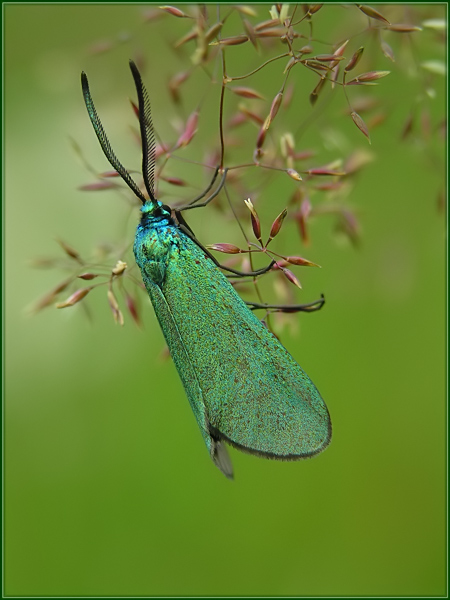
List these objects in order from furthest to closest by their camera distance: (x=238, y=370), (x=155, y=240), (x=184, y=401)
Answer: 1. (x=184, y=401)
2. (x=155, y=240)
3. (x=238, y=370)

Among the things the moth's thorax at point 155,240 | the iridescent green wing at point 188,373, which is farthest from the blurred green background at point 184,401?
the iridescent green wing at point 188,373

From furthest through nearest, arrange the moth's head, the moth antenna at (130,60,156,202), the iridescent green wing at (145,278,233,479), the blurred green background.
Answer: the blurred green background
the moth's head
the iridescent green wing at (145,278,233,479)
the moth antenna at (130,60,156,202)

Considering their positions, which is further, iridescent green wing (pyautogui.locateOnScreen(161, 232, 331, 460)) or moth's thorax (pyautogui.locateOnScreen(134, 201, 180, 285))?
moth's thorax (pyautogui.locateOnScreen(134, 201, 180, 285))

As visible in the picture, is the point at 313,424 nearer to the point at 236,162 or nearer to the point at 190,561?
the point at 236,162

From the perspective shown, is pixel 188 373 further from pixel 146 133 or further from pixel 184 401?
pixel 184 401

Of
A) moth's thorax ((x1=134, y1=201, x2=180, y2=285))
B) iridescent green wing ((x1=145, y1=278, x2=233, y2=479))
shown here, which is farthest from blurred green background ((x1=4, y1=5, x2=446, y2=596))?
iridescent green wing ((x1=145, y1=278, x2=233, y2=479))

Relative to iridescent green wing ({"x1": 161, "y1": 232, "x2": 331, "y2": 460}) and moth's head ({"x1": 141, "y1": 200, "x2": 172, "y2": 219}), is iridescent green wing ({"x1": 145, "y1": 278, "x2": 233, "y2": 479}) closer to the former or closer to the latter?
iridescent green wing ({"x1": 161, "y1": 232, "x2": 331, "y2": 460})

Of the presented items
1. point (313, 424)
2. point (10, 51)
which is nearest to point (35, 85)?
point (10, 51)

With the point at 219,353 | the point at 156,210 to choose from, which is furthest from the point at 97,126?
the point at 219,353
